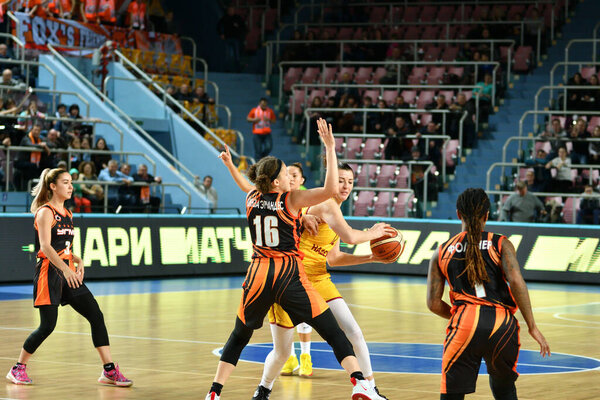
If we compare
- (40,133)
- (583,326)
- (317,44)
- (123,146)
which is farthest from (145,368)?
(317,44)

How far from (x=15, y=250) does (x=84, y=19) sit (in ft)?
39.4

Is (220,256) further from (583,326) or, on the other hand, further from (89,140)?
(583,326)

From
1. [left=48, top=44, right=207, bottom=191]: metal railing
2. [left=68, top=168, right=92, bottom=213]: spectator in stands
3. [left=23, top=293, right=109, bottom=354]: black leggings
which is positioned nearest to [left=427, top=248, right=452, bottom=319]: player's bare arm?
[left=23, top=293, right=109, bottom=354]: black leggings

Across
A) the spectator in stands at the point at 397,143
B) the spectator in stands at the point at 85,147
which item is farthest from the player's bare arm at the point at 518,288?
the spectator in stands at the point at 397,143

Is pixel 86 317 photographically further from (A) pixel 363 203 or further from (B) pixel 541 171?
(B) pixel 541 171

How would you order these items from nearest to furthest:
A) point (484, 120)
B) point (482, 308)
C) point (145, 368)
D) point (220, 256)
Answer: point (482, 308)
point (145, 368)
point (220, 256)
point (484, 120)

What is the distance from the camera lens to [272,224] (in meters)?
8.78

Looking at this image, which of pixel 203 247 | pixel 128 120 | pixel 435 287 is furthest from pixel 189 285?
pixel 435 287

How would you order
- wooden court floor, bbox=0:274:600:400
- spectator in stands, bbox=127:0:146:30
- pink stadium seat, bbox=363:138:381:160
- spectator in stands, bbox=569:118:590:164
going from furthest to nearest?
spectator in stands, bbox=127:0:146:30 < pink stadium seat, bbox=363:138:381:160 < spectator in stands, bbox=569:118:590:164 < wooden court floor, bbox=0:274:600:400

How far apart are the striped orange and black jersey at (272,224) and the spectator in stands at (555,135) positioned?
18.7 meters

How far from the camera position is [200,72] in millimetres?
34375

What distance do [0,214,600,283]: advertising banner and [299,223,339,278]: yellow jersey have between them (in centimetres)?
1097

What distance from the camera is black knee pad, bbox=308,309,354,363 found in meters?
8.81

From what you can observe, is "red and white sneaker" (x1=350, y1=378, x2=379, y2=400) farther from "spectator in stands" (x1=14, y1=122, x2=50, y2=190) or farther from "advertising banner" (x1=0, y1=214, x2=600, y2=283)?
"spectator in stands" (x1=14, y1=122, x2=50, y2=190)
